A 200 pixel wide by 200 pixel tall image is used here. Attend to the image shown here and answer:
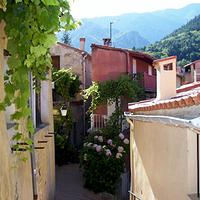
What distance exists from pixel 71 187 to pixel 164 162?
704cm

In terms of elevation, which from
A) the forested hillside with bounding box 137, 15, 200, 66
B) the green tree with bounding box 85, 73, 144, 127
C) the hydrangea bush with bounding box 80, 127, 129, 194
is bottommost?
the hydrangea bush with bounding box 80, 127, 129, 194

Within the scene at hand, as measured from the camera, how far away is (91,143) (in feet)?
36.6

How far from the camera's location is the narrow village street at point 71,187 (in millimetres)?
10156

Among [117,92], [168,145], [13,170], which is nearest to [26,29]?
[13,170]

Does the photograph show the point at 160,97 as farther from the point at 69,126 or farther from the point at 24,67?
the point at 69,126

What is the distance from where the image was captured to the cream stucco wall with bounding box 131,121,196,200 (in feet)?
12.4

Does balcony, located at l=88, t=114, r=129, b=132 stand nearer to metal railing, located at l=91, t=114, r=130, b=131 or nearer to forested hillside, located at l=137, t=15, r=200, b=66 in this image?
metal railing, located at l=91, t=114, r=130, b=131

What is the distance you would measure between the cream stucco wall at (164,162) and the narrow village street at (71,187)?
334cm

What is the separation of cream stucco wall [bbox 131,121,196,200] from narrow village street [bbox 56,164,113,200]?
3.34 m

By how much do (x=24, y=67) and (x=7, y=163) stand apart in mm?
1379

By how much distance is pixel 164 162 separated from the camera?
4828 millimetres

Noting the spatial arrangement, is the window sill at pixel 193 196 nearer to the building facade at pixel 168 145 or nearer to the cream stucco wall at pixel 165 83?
the building facade at pixel 168 145

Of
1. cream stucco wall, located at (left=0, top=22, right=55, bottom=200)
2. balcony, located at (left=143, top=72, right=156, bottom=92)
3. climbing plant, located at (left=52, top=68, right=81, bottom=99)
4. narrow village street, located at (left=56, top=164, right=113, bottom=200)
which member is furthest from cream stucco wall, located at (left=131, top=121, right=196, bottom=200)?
climbing plant, located at (left=52, top=68, right=81, bottom=99)

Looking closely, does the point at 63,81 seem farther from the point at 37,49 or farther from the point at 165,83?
the point at 37,49
